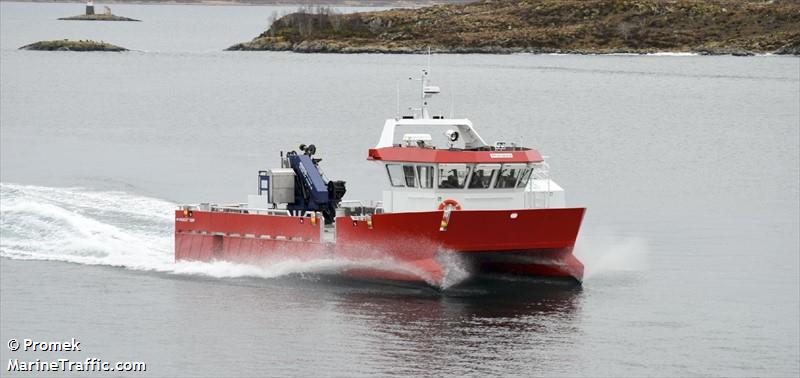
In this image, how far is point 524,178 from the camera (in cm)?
4322

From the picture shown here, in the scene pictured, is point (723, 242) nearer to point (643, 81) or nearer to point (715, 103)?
point (715, 103)

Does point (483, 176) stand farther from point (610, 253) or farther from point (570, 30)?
point (570, 30)

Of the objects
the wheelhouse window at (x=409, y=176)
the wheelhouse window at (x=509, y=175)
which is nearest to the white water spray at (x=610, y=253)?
the wheelhouse window at (x=509, y=175)

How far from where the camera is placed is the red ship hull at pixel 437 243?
136 feet

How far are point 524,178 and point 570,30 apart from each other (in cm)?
14175

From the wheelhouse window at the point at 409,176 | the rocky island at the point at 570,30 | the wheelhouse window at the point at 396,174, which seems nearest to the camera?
the wheelhouse window at the point at 409,176

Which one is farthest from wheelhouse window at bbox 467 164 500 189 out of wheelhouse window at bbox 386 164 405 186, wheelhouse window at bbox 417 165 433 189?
wheelhouse window at bbox 386 164 405 186

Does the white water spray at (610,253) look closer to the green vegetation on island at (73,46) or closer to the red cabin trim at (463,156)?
the red cabin trim at (463,156)

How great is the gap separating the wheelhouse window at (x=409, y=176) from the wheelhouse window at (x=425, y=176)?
219mm

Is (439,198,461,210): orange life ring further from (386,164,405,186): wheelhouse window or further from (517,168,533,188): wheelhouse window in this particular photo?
(517,168,533,188): wheelhouse window

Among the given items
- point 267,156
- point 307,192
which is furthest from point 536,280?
point 267,156

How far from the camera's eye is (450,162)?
4228 centimetres

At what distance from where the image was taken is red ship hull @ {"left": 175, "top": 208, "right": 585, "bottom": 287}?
1631 inches

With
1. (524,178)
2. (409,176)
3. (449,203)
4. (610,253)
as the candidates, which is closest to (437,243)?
(449,203)
